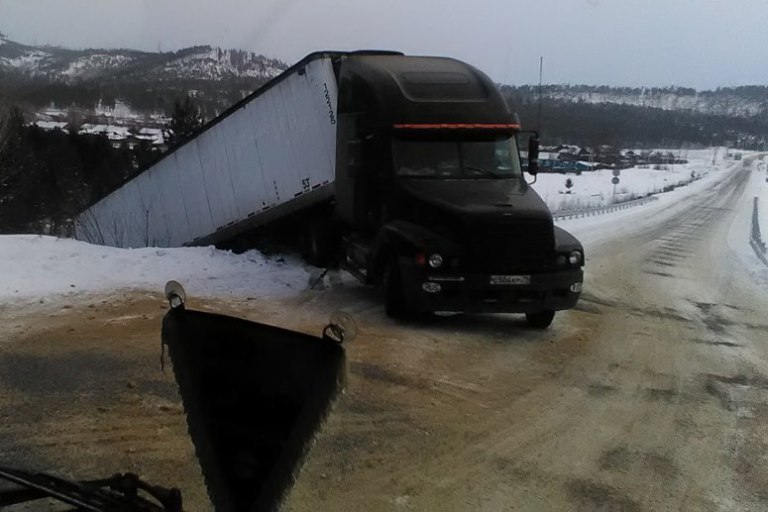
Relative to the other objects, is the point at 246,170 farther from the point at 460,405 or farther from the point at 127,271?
the point at 460,405

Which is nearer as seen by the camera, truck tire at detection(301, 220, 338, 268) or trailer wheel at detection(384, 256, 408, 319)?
trailer wheel at detection(384, 256, 408, 319)

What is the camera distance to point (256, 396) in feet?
7.16

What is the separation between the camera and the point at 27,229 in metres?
41.5

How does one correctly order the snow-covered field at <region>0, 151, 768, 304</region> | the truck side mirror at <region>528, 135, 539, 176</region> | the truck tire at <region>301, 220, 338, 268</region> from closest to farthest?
the snow-covered field at <region>0, 151, 768, 304</region> → the truck side mirror at <region>528, 135, 539, 176</region> → the truck tire at <region>301, 220, 338, 268</region>

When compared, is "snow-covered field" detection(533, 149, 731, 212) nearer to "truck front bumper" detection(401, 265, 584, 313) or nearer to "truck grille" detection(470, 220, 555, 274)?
"truck grille" detection(470, 220, 555, 274)

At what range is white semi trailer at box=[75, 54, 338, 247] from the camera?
12516mm

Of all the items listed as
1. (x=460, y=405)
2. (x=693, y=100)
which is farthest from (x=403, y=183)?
(x=693, y=100)

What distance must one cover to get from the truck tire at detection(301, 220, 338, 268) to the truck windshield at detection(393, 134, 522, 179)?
9.38 ft

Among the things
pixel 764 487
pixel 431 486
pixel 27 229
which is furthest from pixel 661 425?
pixel 27 229

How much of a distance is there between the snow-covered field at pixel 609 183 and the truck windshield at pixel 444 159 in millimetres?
2762

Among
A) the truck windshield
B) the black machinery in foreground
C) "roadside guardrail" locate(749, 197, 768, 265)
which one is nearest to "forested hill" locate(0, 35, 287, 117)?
the truck windshield

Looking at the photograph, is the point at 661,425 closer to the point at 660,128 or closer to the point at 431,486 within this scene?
the point at 431,486

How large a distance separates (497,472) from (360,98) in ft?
22.7

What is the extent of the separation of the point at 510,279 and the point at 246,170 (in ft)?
23.4
